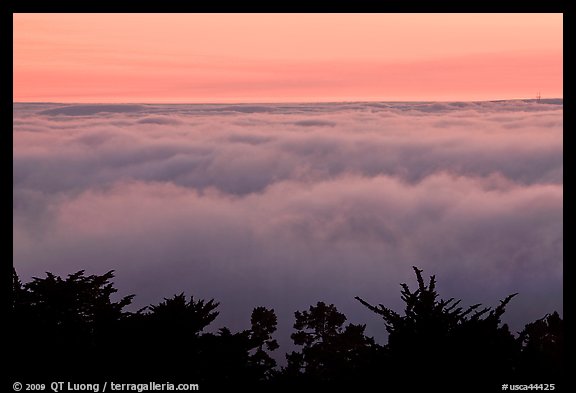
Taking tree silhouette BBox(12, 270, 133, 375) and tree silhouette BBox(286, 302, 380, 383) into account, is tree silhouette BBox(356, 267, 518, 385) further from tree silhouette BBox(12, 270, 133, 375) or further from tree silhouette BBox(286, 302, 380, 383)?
tree silhouette BBox(12, 270, 133, 375)

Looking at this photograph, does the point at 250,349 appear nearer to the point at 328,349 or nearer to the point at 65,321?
the point at 65,321

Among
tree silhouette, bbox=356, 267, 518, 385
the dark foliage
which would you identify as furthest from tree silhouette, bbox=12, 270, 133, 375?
tree silhouette, bbox=356, 267, 518, 385

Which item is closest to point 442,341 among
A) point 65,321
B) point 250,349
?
point 250,349

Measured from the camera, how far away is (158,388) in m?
12.5

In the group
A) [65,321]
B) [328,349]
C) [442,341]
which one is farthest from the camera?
[328,349]

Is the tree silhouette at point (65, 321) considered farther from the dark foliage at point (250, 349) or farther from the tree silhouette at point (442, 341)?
the tree silhouette at point (442, 341)

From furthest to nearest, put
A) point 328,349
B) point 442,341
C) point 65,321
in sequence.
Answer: point 328,349 → point 65,321 → point 442,341

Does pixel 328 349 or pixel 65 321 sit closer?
pixel 65 321

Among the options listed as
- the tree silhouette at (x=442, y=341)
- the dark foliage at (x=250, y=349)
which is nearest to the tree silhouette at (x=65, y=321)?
the dark foliage at (x=250, y=349)
